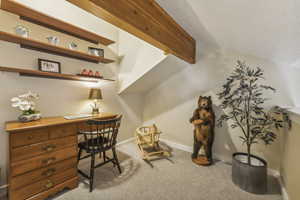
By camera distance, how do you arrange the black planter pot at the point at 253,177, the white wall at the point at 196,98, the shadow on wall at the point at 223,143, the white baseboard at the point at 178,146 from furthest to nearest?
the white baseboard at the point at 178,146
the shadow on wall at the point at 223,143
the white wall at the point at 196,98
the black planter pot at the point at 253,177

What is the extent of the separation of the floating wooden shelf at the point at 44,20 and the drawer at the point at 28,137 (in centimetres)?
135

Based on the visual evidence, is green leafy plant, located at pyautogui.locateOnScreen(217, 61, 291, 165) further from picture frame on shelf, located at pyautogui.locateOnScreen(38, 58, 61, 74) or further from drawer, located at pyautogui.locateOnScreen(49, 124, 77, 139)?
picture frame on shelf, located at pyautogui.locateOnScreen(38, 58, 61, 74)

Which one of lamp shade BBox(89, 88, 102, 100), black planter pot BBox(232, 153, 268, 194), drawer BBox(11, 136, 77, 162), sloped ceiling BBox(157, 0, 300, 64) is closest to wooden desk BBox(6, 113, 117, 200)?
drawer BBox(11, 136, 77, 162)

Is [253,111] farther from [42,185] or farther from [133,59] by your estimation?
[42,185]

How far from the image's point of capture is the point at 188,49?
219 centimetres

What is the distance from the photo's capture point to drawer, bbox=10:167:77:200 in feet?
4.21

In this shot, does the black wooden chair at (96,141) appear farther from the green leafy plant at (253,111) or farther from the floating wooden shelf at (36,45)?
the green leafy plant at (253,111)

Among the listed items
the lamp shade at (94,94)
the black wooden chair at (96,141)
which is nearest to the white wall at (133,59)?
the lamp shade at (94,94)

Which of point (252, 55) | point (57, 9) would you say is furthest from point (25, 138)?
point (252, 55)

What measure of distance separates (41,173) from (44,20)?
6.12 ft

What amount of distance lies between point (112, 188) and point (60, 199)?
0.58 m

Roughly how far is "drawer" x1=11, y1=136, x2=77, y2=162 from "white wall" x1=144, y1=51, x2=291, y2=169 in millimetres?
2056

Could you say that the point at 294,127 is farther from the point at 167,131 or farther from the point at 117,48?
the point at 117,48

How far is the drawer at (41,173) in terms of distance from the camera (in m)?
1.27
